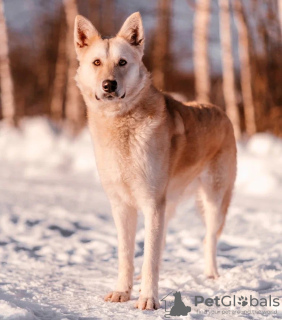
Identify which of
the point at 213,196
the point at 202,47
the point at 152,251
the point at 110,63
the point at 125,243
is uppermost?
the point at 202,47

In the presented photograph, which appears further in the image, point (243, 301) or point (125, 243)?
point (125, 243)

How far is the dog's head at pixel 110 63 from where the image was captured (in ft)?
9.59

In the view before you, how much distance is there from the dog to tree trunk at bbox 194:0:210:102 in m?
7.24

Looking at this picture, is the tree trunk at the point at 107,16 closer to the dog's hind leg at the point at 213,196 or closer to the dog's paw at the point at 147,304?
the dog's hind leg at the point at 213,196

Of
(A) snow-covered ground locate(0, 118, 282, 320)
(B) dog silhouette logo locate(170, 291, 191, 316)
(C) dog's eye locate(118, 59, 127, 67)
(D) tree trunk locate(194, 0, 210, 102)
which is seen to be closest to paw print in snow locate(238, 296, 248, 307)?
(A) snow-covered ground locate(0, 118, 282, 320)

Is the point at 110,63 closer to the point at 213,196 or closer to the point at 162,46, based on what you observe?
the point at 213,196

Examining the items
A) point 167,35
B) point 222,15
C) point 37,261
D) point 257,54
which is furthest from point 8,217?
point 167,35

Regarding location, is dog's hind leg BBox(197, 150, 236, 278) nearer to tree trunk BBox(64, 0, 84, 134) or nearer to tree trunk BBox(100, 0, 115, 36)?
tree trunk BBox(64, 0, 84, 134)

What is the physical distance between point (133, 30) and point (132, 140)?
77cm

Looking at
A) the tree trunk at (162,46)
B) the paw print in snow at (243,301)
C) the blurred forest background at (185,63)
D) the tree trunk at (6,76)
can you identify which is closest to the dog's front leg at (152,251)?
the paw print in snow at (243,301)

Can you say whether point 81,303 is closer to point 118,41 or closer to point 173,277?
point 173,277

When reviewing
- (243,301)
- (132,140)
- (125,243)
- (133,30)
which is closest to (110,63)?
(133,30)

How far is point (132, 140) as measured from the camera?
9.80 feet

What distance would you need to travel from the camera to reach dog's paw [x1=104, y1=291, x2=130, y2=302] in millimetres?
2984
